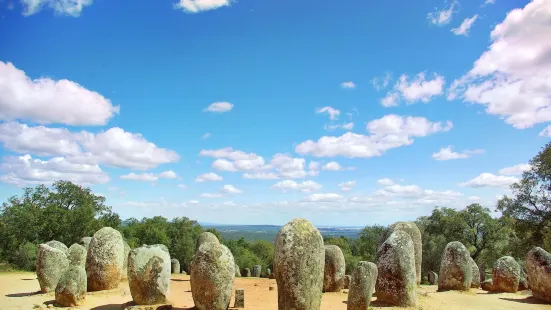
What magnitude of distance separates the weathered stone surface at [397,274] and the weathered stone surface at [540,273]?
6782 mm

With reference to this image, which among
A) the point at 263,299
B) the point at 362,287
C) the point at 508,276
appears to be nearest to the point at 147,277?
the point at 263,299

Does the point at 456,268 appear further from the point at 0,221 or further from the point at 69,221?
the point at 0,221

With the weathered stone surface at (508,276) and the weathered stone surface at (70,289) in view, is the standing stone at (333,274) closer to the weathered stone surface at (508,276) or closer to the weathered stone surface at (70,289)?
the weathered stone surface at (508,276)

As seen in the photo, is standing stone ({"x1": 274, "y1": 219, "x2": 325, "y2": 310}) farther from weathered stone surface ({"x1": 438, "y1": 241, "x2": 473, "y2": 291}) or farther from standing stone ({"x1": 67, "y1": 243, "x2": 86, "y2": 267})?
standing stone ({"x1": 67, "y1": 243, "x2": 86, "y2": 267})

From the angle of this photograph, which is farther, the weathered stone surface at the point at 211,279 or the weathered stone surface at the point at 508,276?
the weathered stone surface at the point at 508,276

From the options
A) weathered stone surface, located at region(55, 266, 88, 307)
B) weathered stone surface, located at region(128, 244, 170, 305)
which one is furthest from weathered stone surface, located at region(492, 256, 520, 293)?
weathered stone surface, located at region(55, 266, 88, 307)

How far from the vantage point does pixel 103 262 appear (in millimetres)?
16188

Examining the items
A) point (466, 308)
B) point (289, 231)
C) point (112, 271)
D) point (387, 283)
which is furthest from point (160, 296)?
point (466, 308)

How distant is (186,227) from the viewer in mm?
43438

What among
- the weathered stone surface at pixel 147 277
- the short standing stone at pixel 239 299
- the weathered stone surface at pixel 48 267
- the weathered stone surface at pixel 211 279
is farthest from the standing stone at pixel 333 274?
the weathered stone surface at pixel 48 267

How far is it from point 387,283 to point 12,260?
94.7 feet

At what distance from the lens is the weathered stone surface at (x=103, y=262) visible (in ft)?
53.0

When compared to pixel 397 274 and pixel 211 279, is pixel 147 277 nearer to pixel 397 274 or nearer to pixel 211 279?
pixel 211 279

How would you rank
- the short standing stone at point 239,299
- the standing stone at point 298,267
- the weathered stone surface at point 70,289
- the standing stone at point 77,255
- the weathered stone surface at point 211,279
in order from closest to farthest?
the standing stone at point 298,267, the weathered stone surface at point 211,279, the weathered stone surface at point 70,289, the short standing stone at point 239,299, the standing stone at point 77,255
